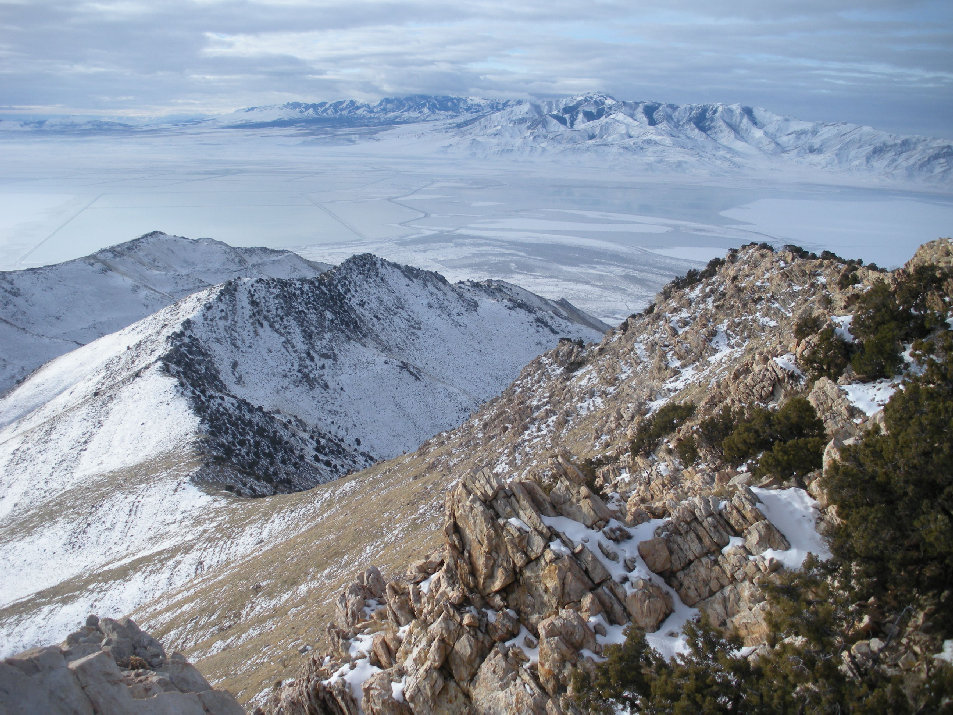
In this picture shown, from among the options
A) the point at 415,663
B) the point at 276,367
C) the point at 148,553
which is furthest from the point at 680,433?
the point at 276,367

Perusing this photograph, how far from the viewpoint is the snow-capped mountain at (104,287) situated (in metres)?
87.9

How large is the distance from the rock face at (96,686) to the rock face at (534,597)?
8.93 feet

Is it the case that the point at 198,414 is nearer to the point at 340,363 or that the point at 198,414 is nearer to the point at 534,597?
the point at 340,363

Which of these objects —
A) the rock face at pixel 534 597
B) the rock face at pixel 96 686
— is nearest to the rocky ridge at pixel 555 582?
the rock face at pixel 534 597

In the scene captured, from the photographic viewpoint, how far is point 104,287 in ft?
344

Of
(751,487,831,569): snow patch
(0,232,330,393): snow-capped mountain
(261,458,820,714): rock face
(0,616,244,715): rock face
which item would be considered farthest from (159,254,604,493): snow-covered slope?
(751,487,831,569): snow patch

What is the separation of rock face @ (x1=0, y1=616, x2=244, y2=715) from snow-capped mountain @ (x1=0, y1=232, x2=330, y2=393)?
267 feet

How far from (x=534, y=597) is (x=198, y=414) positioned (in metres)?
47.1

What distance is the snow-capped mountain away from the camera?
3462 inches

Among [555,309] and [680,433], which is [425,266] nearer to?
[555,309]

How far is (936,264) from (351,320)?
220 feet

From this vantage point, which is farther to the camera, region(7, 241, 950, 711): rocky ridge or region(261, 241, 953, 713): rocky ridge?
region(7, 241, 950, 711): rocky ridge

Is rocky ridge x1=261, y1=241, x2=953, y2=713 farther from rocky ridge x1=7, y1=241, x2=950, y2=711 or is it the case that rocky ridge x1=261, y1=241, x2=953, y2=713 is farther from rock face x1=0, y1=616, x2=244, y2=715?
rock face x1=0, y1=616, x2=244, y2=715

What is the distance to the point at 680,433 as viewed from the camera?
72.0ft
